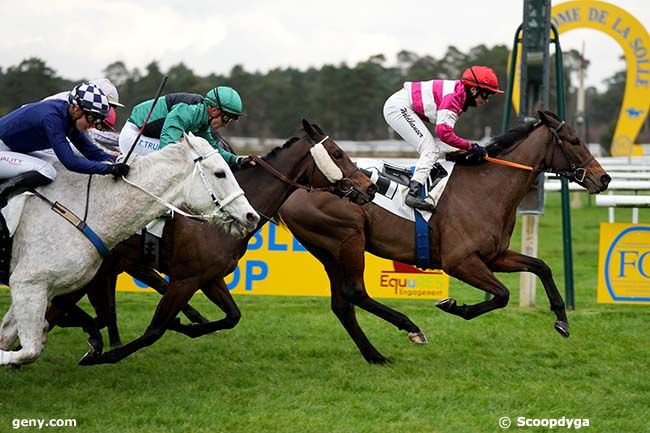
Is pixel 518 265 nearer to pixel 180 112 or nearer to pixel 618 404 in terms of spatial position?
pixel 618 404

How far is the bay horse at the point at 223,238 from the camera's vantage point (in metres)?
6.80

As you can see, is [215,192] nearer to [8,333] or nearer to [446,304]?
[8,333]

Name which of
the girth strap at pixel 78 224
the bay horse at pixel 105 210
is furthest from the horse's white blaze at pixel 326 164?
the girth strap at pixel 78 224

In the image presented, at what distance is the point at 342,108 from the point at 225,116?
36.2 metres

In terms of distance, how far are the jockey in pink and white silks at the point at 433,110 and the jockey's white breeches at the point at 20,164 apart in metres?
2.91

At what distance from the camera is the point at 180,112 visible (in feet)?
22.6

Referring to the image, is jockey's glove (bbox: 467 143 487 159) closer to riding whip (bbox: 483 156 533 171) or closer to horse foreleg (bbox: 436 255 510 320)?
riding whip (bbox: 483 156 533 171)

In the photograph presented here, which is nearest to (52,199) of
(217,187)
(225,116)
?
(217,187)

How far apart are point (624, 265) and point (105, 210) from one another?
6223 mm

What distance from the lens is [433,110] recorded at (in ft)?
26.1

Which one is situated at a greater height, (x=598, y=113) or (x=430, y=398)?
(x=598, y=113)

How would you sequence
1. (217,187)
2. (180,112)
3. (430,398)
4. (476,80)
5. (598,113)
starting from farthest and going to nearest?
(598,113), (476,80), (180,112), (430,398), (217,187)

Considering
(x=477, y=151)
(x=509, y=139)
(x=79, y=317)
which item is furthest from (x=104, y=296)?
(x=509, y=139)

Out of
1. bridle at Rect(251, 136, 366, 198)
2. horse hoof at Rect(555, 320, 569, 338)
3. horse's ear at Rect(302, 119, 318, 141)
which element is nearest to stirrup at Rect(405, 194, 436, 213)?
bridle at Rect(251, 136, 366, 198)
